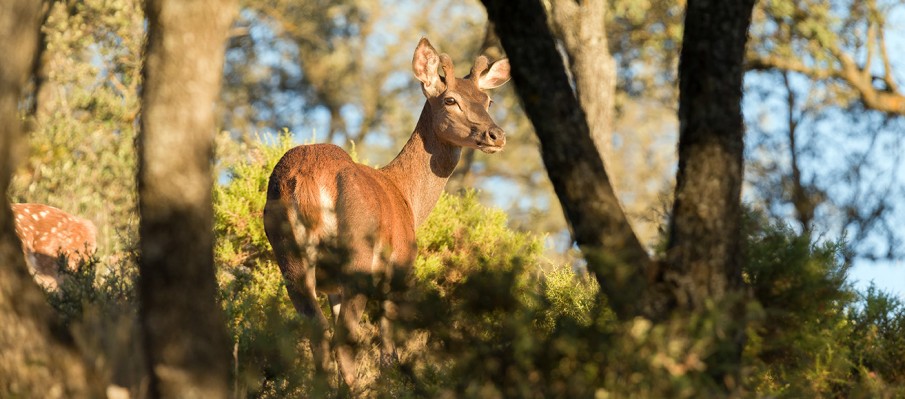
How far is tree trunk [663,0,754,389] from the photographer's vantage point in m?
5.68

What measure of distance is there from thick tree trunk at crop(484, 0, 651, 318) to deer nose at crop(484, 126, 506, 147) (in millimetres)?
4168

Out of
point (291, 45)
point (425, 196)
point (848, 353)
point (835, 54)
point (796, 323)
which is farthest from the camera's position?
point (291, 45)

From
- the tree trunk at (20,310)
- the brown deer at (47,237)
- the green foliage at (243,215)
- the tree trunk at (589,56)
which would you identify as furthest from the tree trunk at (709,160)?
the tree trunk at (589,56)

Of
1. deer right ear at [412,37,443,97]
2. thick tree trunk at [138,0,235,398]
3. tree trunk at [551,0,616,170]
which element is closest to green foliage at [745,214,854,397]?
thick tree trunk at [138,0,235,398]

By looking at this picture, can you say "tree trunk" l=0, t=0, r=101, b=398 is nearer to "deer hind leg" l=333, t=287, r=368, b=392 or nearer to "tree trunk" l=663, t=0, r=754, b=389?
"deer hind leg" l=333, t=287, r=368, b=392

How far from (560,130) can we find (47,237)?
8.03 metres

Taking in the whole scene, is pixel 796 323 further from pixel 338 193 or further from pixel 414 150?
pixel 414 150

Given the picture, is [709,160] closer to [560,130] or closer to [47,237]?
[560,130]

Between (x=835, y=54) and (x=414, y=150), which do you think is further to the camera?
(x=835, y=54)

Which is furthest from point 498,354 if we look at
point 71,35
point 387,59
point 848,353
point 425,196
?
point 387,59

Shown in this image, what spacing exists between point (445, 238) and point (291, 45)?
21.8m

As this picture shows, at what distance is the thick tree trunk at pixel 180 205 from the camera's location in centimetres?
500

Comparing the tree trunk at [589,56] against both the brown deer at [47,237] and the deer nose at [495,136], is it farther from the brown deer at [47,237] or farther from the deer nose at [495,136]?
the brown deer at [47,237]

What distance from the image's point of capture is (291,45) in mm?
34094
